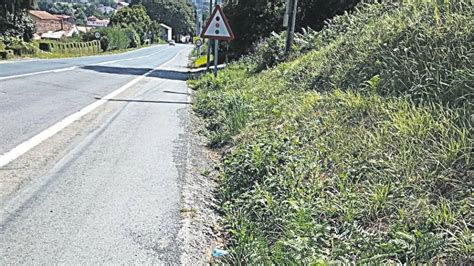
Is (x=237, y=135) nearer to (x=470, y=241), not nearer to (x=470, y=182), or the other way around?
(x=470, y=182)

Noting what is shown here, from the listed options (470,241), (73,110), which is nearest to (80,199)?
(470,241)

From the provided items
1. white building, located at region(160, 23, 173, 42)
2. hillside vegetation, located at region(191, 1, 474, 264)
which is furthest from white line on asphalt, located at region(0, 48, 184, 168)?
white building, located at region(160, 23, 173, 42)

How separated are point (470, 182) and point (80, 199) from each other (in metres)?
3.30

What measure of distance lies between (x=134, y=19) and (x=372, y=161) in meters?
106

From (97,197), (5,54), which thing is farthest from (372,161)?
(5,54)

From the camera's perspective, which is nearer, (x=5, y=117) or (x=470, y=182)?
(x=470, y=182)

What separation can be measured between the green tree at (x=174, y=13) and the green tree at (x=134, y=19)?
35.9 meters

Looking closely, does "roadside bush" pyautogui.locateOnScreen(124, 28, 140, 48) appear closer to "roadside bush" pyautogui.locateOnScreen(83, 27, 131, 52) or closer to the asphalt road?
"roadside bush" pyautogui.locateOnScreen(83, 27, 131, 52)

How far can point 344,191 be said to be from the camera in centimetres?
391

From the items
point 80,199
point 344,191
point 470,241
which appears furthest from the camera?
point 80,199

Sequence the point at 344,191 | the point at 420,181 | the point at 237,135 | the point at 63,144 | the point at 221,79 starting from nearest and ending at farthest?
the point at 420,181, the point at 344,191, the point at 63,144, the point at 237,135, the point at 221,79

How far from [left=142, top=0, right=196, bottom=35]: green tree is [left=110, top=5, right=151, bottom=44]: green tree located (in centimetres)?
3586

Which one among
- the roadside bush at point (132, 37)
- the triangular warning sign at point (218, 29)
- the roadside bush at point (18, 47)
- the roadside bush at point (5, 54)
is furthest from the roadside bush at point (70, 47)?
the triangular warning sign at point (218, 29)

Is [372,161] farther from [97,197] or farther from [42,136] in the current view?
[42,136]
